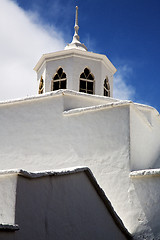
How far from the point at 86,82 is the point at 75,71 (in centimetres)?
56

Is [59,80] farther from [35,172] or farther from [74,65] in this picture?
[35,172]

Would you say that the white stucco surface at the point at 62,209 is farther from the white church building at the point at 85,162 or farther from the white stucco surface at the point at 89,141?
the white stucco surface at the point at 89,141

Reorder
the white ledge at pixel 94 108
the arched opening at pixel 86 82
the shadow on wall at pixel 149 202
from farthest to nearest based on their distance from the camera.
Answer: the arched opening at pixel 86 82, the white ledge at pixel 94 108, the shadow on wall at pixel 149 202

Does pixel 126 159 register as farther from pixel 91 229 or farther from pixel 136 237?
pixel 91 229

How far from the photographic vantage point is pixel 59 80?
42.8 ft

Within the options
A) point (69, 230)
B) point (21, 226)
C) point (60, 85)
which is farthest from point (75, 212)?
point (60, 85)

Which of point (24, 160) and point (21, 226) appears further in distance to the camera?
point (24, 160)

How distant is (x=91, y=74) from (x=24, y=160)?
4.69 meters

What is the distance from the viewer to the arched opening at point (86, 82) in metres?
12.9

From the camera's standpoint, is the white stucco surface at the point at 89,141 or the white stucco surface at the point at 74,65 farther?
the white stucco surface at the point at 74,65

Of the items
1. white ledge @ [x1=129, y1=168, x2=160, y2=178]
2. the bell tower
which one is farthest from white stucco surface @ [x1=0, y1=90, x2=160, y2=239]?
the bell tower

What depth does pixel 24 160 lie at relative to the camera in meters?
9.92

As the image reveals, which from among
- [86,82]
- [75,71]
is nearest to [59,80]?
[75,71]

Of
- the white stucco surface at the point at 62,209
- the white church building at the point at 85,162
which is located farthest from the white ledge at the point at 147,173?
the white stucco surface at the point at 62,209
